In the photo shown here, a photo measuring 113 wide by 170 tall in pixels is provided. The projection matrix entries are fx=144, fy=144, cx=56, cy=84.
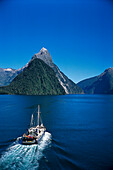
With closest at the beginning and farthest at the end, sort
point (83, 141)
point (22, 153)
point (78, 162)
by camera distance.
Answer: point (78, 162) < point (22, 153) < point (83, 141)

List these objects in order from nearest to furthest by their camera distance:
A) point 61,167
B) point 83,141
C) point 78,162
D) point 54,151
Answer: point 61,167 → point 78,162 → point 54,151 → point 83,141

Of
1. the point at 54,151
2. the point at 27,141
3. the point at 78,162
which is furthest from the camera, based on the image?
the point at 27,141

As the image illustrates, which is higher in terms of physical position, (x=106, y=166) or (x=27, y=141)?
(x=27, y=141)

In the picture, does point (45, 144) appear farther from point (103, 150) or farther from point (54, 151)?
point (103, 150)

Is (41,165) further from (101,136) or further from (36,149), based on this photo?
(101,136)

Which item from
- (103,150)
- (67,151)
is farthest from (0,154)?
(103,150)

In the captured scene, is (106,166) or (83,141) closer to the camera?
(106,166)

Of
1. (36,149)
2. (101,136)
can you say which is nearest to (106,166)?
(36,149)
